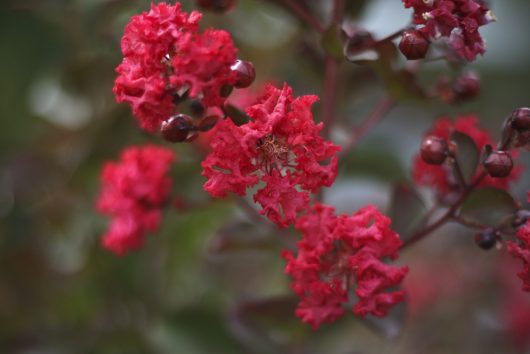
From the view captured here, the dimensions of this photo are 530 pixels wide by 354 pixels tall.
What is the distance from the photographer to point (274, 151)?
3.38ft

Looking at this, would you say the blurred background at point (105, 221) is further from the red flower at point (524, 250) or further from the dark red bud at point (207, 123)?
the red flower at point (524, 250)

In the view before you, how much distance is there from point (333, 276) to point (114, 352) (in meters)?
0.80

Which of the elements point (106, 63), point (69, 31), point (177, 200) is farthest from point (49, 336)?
point (69, 31)

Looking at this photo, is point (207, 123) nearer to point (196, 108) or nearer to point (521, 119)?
point (196, 108)

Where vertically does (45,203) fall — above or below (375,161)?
below

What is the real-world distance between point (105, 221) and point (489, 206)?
104cm

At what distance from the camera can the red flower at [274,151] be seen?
98 cm

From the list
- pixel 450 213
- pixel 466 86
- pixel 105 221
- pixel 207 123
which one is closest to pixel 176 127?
pixel 207 123

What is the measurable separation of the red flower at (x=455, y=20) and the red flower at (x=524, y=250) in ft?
0.86

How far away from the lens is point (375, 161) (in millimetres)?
1889

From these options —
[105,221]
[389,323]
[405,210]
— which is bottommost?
[105,221]

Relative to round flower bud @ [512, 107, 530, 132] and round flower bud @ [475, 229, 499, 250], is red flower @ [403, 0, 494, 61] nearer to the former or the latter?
round flower bud @ [512, 107, 530, 132]

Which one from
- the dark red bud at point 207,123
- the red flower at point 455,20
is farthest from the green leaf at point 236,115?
the red flower at point 455,20

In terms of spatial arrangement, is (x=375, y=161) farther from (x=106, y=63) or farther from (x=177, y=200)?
(x=106, y=63)
